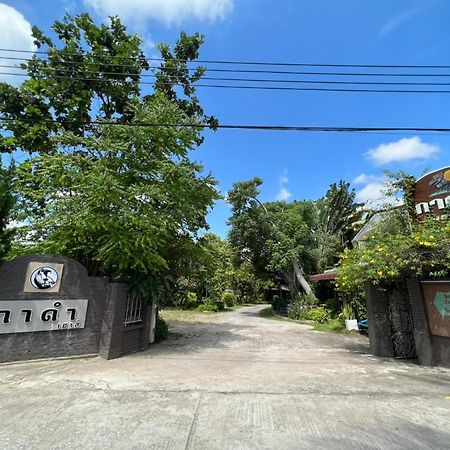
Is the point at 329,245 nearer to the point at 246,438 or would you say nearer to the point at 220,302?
the point at 220,302

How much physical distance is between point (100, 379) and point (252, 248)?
1917 centimetres

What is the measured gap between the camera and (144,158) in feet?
28.0

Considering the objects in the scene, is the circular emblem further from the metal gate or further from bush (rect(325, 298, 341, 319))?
bush (rect(325, 298, 341, 319))

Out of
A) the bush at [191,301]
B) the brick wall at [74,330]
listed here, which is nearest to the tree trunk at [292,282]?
the bush at [191,301]

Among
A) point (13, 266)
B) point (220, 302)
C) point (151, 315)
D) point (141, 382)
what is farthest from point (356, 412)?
point (220, 302)

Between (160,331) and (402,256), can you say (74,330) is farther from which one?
(402,256)

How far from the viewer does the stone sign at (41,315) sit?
6617 mm

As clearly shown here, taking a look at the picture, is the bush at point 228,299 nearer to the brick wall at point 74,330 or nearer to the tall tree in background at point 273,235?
the tall tree in background at point 273,235

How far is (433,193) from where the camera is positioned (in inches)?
315

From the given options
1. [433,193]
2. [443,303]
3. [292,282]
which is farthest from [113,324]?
[292,282]

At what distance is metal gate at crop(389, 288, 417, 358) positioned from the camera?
8.20 metres

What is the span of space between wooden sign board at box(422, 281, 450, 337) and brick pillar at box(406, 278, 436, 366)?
0.11 m

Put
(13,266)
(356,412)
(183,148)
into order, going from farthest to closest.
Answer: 1. (183,148)
2. (13,266)
3. (356,412)

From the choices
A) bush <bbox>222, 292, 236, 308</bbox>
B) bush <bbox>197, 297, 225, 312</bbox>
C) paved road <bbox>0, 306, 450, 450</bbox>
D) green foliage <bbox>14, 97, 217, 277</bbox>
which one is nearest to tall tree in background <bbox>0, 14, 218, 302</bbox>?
green foliage <bbox>14, 97, 217, 277</bbox>
